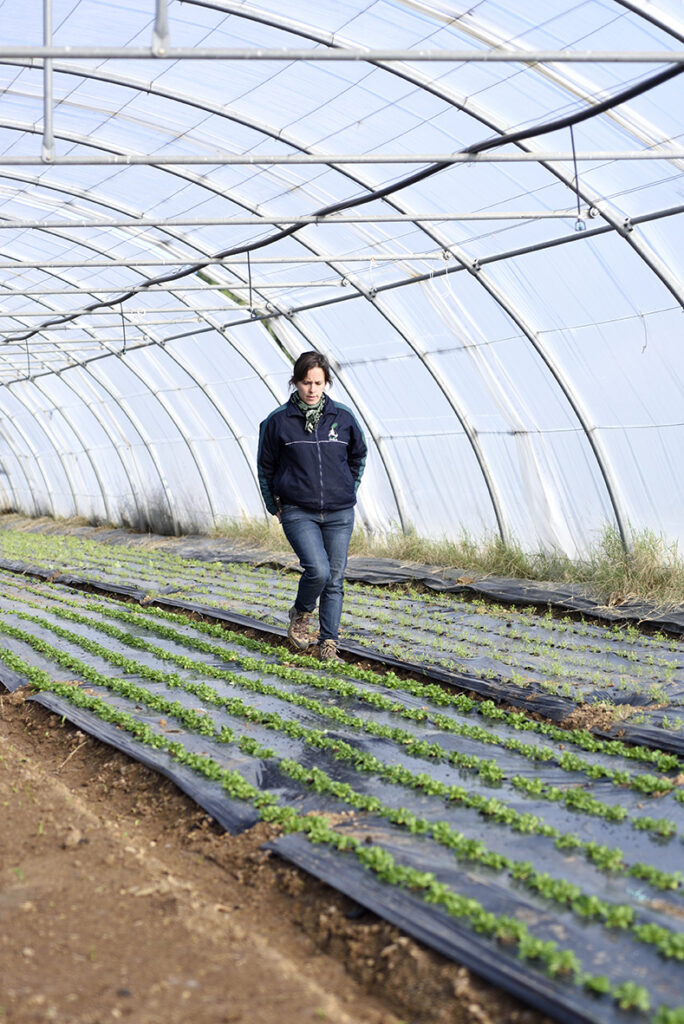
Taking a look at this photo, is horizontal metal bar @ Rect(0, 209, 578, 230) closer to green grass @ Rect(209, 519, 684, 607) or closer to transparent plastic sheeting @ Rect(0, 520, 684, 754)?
green grass @ Rect(209, 519, 684, 607)

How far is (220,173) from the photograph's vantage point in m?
12.1

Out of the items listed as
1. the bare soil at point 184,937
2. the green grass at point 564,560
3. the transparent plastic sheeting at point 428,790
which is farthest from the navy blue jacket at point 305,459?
the green grass at point 564,560

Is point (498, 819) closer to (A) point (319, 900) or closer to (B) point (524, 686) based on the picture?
(A) point (319, 900)

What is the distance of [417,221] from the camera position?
10375 mm

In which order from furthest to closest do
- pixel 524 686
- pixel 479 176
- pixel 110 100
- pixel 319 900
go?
pixel 110 100 → pixel 479 176 → pixel 524 686 → pixel 319 900

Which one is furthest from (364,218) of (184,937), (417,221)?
(184,937)

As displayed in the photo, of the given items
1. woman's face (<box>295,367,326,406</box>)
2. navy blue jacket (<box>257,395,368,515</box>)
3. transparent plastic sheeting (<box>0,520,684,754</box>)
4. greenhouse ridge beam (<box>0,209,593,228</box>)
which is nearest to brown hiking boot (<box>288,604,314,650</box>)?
transparent plastic sheeting (<box>0,520,684,754</box>)

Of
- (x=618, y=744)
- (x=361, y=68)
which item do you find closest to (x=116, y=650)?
(x=618, y=744)

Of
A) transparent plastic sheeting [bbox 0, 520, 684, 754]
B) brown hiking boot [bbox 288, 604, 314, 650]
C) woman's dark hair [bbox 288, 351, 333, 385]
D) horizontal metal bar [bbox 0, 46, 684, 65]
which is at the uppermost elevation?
horizontal metal bar [bbox 0, 46, 684, 65]

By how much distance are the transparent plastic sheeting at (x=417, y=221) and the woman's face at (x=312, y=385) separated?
1.70 metres

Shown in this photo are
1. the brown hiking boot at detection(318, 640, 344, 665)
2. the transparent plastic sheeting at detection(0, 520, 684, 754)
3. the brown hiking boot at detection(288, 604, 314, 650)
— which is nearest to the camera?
the transparent plastic sheeting at detection(0, 520, 684, 754)

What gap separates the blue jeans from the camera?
7457 millimetres

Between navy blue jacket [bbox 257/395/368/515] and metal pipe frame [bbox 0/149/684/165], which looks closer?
navy blue jacket [bbox 257/395/368/515]

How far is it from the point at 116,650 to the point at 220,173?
20.8 feet
